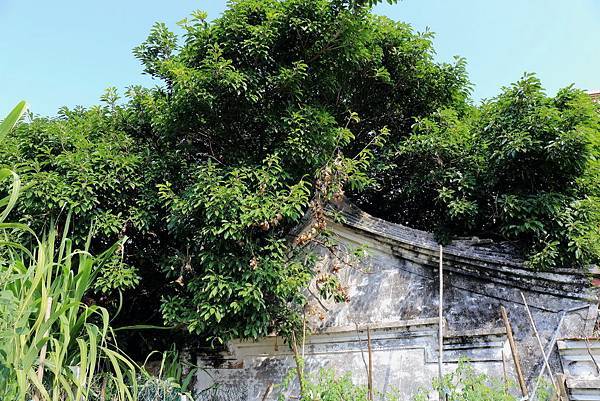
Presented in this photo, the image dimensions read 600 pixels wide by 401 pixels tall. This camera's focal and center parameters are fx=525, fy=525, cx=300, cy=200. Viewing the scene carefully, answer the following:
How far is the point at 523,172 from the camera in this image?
5156 millimetres

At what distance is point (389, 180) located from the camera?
6.67m

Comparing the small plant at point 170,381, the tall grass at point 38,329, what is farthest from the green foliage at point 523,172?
the tall grass at point 38,329

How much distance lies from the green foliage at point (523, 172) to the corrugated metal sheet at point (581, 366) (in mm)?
731

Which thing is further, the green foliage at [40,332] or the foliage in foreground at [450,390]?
the foliage in foreground at [450,390]

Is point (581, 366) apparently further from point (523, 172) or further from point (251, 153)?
point (251, 153)

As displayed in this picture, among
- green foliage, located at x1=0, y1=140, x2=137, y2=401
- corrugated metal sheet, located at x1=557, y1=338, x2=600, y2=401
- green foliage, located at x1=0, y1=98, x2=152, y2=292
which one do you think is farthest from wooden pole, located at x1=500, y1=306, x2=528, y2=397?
green foliage, located at x1=0, y1=98, x2=152, y2=292

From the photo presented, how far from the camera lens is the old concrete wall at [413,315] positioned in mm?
4551

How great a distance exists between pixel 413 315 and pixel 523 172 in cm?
177

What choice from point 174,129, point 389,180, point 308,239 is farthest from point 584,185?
point 174,129

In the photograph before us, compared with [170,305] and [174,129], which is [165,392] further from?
[174,129]

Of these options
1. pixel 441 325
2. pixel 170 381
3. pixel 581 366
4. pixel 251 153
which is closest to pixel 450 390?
pixel 441 325

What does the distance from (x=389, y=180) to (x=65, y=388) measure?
4753 millimetres

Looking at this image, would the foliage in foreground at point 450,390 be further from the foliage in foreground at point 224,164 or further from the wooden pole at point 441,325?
the foliage in foreground at point 224,164

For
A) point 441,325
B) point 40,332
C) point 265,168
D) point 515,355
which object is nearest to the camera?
point 40,332
